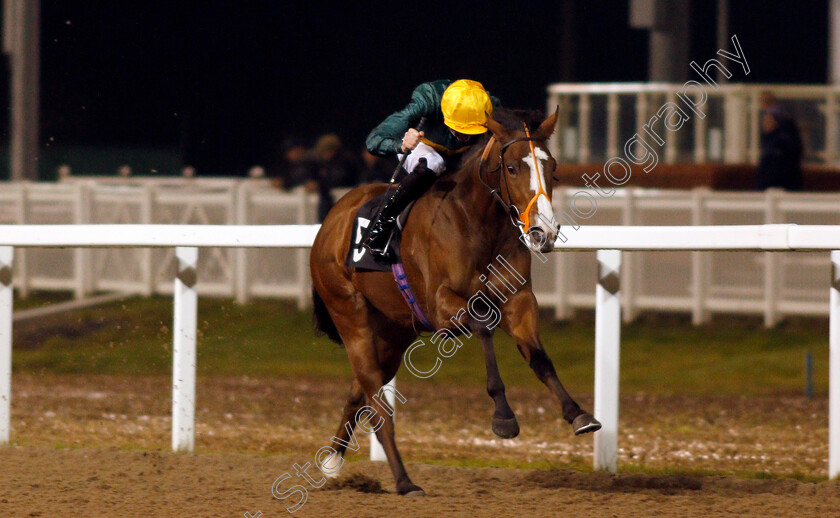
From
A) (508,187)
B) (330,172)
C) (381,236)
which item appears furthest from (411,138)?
(330,172)

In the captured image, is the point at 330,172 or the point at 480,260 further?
the point at 330,172

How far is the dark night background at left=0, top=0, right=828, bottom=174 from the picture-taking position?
22.8 metres

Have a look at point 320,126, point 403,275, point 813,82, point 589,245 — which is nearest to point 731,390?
point 589,245

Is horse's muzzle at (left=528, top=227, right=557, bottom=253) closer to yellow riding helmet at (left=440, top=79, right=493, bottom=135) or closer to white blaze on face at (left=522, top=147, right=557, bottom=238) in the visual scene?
white blaze on face at (left=522, top=147, right=557, bottom=238)

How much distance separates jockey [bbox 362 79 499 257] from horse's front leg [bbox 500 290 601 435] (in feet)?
2.12

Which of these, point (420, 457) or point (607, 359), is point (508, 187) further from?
point (420, 457)

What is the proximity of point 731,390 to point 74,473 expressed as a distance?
542 centimetres

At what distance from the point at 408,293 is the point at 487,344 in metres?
0.57

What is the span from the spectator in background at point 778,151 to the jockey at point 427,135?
769cm

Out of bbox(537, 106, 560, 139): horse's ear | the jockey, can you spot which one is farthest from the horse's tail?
bbox(537, 106, 560, 139): horse's ear

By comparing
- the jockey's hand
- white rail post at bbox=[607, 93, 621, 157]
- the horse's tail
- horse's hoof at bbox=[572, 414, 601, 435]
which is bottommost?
horse's hoof at bbox=[572, 414, 601, 435]

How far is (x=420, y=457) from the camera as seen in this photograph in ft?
20.2

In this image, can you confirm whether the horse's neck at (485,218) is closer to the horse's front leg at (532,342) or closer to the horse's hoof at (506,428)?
the horse's front leg at (532,342)

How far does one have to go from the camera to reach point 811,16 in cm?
2736
